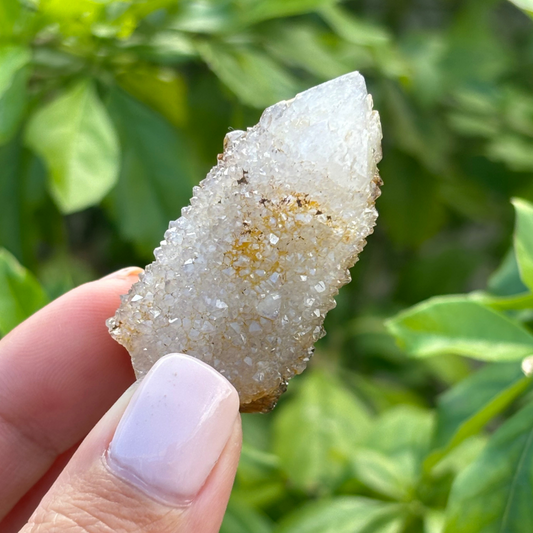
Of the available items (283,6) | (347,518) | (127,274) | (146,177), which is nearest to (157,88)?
(146,177)

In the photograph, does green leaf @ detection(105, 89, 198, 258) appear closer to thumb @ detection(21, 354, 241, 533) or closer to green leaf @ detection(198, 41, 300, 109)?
green leaf @ detection(198, 41, 300, 109)

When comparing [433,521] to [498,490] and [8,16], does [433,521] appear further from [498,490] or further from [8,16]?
[8,16]

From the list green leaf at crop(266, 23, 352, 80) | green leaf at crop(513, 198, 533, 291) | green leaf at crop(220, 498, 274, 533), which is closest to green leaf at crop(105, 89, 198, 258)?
green leaf at crop(266, 23, 352, 80)

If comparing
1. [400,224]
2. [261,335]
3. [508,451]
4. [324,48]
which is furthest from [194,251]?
[400,224]

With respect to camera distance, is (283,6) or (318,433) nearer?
(283,6)

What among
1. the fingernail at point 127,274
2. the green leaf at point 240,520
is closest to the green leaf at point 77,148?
the fingernail at point 127,274

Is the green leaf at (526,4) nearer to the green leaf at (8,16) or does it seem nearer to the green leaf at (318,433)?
the green leaf at (8,16)
